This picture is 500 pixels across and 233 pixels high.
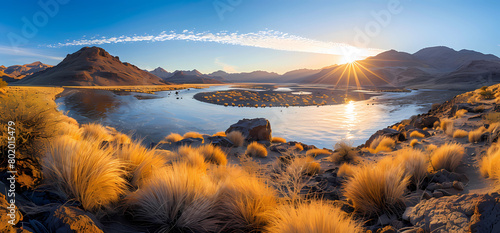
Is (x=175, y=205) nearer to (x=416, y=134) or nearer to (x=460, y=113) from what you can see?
(x=416, y=134)

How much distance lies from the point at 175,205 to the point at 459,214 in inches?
119

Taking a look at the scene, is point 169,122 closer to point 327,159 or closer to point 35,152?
point 327,159

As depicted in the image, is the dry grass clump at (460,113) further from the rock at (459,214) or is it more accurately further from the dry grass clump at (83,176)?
the dry grass clump at (83,176)

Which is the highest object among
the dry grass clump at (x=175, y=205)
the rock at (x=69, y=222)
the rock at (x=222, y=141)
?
the rock at (x=69, y=222)

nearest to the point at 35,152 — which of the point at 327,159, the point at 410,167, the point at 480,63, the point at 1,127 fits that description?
the point at 1,127

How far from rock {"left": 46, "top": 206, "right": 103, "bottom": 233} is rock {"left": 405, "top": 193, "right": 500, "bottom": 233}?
10.7 ft

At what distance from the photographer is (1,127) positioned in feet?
9.29

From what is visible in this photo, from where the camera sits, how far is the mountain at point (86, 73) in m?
111

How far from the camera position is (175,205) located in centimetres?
260

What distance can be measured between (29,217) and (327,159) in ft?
27.0

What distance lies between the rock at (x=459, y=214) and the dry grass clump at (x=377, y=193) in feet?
1.42

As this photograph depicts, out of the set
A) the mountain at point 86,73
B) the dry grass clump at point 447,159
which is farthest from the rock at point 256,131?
the mountain at point 86,73

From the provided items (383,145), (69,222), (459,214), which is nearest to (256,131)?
(383,145)

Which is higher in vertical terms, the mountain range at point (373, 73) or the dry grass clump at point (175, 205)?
the mountain range at point (373, 73)
